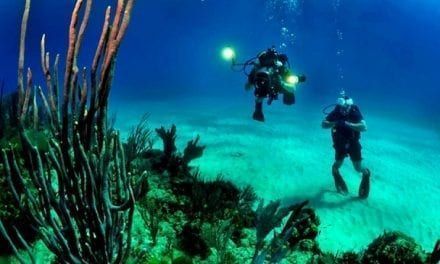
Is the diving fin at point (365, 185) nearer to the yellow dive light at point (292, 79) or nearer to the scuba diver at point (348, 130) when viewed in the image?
the scuba diver at point (348, 130)

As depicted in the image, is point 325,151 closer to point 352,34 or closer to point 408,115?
point 408,115

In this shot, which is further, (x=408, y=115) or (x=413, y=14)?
(x=413, y=14)

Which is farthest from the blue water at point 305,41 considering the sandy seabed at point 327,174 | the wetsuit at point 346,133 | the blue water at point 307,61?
the wetsuit at point 346,133

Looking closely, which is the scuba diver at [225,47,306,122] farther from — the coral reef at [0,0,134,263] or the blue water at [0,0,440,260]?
the coral reef at [0,0,134,263]

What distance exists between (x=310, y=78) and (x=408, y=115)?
3716cm

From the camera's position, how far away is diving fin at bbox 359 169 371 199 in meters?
9.55

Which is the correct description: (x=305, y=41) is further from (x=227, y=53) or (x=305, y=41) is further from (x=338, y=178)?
(x=227, y=53)

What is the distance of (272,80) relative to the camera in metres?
8.73

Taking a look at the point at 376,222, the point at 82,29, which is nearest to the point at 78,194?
the point at 82,29

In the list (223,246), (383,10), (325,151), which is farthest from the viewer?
(383,10)

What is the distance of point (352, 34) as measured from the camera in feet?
217

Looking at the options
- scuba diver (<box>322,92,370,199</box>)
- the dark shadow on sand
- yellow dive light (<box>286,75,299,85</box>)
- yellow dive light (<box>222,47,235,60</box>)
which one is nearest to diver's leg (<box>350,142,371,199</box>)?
scuba diver (<box>322,92,370,199</box>)

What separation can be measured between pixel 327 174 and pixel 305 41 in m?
67.5

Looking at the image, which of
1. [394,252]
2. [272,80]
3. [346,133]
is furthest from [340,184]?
[394,252]
